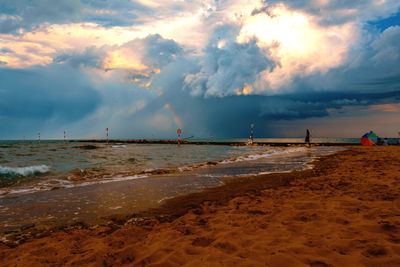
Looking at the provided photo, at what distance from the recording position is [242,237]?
495cm

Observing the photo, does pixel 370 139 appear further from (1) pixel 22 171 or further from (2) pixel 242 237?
(2) pixel 242 237

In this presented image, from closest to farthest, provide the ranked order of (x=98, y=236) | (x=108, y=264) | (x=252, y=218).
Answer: (x=108, y=264), (x=98, y=236), (x=252, y=218)

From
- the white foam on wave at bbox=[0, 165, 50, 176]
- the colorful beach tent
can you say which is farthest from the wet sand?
the colorful beach tent

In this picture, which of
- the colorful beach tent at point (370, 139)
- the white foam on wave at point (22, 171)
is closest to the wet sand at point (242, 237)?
the white foam on wave at point (22, 171)

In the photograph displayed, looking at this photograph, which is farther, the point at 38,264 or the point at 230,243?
the point at 230,243

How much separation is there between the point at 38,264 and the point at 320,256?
4174mm

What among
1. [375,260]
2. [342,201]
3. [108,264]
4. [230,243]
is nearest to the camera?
[375,260]

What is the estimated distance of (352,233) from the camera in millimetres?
4816

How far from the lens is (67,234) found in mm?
5668

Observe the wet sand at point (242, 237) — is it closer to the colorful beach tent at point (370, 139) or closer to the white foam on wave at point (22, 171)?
the white foam on wave at point (22, 171)

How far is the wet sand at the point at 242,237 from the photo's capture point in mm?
4109

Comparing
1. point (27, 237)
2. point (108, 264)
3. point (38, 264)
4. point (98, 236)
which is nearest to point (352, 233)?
point (108, 264)

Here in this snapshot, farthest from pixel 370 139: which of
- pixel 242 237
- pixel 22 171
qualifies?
pixel 242 237

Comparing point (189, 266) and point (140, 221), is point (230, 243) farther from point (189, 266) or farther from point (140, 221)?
point (140, 221)
